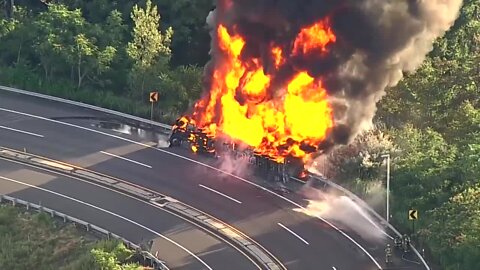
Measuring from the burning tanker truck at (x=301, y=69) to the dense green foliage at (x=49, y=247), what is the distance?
500 inches

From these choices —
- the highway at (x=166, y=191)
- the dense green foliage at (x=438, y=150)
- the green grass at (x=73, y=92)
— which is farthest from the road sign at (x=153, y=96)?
the dense green foliage at (x=438, y=150)

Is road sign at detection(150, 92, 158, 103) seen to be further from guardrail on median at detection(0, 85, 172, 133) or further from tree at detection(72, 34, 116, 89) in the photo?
tree at detection(72, 34, 116, 89)

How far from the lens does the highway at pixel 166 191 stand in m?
42.8

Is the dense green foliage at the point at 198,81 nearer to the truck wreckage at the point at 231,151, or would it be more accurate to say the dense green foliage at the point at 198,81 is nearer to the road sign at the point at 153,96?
the road sign at the point at 153,96

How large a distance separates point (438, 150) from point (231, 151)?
1377 centimetres

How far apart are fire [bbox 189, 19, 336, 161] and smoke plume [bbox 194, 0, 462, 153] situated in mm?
167

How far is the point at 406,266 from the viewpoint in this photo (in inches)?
1641

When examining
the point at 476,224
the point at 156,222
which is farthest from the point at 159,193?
the point at 476,224

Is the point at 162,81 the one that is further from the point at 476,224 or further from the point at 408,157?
the point at 476,224

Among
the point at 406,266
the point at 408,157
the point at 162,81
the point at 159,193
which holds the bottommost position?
the point at 406,266

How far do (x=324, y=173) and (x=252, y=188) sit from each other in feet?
17.3

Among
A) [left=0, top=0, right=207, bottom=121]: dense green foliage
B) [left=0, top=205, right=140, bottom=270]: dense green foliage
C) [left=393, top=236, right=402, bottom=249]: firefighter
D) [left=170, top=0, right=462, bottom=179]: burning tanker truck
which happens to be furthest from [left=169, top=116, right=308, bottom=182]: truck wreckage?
[left=0, top=205, right=140, bottom=270]: dense green foliage

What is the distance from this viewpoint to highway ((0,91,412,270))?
42.8 metres

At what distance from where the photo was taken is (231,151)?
53.0 metres
